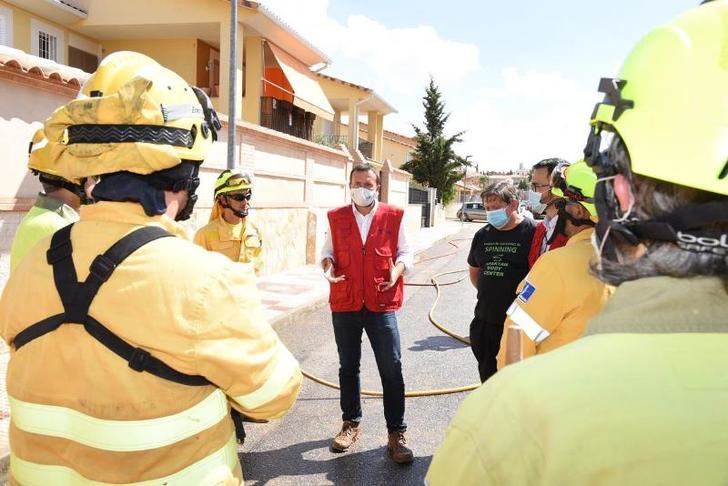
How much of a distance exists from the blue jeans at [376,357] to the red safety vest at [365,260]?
0.08 meters

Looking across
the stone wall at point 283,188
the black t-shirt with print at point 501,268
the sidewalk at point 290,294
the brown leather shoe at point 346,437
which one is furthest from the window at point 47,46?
the black t-shirt with print at point 501,268

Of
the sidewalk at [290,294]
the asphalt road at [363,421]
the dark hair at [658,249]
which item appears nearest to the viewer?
the dark hair at [658,249]

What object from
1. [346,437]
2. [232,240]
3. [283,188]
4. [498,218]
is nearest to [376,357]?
[346,437]

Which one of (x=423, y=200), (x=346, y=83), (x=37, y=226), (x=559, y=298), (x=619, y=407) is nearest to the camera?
(x=619, y=407)

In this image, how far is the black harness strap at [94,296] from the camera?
50.4 inches

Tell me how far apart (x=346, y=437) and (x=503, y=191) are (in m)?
2.11

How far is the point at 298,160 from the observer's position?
1186 cm

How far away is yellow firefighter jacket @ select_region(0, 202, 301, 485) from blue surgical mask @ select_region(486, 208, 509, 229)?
2699 mm

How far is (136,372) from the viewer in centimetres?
129

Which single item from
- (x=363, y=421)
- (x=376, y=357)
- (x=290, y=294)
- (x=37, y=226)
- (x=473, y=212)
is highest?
(x=37, y=226)

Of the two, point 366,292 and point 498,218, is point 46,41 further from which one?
point 498,218

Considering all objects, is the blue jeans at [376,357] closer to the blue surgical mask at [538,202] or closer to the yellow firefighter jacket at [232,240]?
the yellow firefighter jacket at [232,240]

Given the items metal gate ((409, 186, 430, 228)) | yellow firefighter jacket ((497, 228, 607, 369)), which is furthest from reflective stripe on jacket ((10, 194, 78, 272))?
metal gate ((409, 186, 430, 228))

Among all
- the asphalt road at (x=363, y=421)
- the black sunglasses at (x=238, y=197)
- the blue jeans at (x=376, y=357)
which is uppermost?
the black sunglasses at (x=238, y=197)
